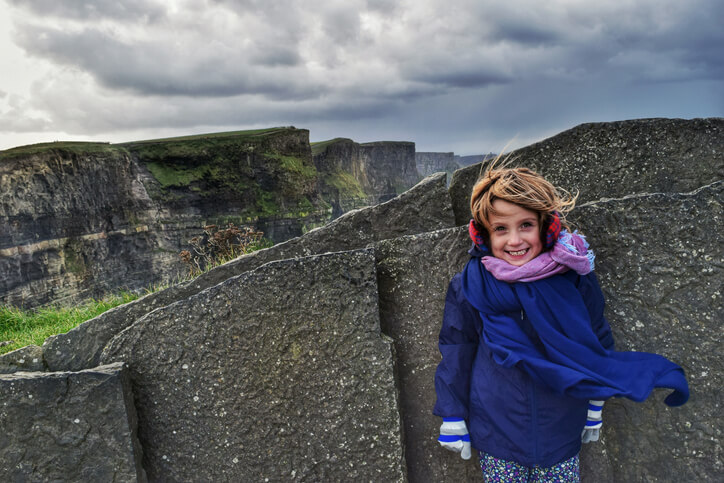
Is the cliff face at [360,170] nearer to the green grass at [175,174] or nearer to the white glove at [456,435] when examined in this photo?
the green grass at [175,174]

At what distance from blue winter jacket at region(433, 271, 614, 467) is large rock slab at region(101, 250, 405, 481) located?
43 cm

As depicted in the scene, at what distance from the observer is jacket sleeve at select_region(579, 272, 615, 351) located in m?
1.79

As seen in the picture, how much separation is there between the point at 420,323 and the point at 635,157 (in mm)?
Answer: 1463

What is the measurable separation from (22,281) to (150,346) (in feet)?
123

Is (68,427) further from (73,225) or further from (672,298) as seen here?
(73,225)

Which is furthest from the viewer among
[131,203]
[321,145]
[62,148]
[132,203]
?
[321,145]

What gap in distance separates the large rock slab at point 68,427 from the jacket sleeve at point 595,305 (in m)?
1.91

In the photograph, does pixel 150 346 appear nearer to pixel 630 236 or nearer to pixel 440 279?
pixel 440 279

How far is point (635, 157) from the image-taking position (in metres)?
2.64

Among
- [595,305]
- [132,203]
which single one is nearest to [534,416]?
[595,305]

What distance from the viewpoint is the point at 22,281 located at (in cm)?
3288

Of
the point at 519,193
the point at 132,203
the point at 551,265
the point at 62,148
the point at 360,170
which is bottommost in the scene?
the point at 132,203

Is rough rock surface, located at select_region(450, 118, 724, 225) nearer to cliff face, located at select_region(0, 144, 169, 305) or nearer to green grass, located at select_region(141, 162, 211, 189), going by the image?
cliff face, located at select_region(0, 144, 169, 305)

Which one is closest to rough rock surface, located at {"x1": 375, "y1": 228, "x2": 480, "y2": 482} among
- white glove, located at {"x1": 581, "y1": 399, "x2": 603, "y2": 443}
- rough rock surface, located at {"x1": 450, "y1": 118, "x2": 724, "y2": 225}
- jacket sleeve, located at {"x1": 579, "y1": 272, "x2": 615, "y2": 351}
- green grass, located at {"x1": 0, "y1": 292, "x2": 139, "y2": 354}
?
jacket sleeve, located at {"x1": 579, "y1": 272, "x2": 615, "y2": 351}
